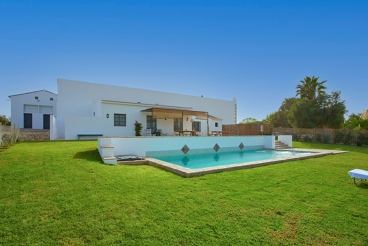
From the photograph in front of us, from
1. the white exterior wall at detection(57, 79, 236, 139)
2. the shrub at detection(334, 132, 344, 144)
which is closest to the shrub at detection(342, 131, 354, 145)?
the shrub at detection(334, 132, 344, 144)

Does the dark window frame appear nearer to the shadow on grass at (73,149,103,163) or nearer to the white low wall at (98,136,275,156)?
the white low wall at (98,136,275,156)

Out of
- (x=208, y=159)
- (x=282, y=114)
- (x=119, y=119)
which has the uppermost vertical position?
(x=282, y=114)

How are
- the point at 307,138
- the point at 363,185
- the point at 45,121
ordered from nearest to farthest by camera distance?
the point at 363,185
the point at 307,138
the point at 45,121

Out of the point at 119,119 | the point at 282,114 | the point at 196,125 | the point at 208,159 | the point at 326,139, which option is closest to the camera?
the point at 208,159

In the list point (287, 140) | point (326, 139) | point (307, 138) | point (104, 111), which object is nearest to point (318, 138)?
point (326, 139)

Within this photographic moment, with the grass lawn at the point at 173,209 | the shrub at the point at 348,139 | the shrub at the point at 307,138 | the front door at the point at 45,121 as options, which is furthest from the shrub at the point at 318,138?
the front door at the point at 45,121

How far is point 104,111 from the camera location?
18109 mm

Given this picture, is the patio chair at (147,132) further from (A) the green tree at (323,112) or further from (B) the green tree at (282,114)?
(B) the green tree at (282,114)

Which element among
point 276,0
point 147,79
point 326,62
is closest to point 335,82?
point 326,62

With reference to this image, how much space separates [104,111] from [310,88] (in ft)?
99.9

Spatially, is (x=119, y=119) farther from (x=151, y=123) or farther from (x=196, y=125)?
(x=196, y=125)

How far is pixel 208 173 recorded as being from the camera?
6.28m

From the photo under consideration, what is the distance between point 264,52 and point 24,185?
18.8m

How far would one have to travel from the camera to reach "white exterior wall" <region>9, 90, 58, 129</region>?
2408cm
